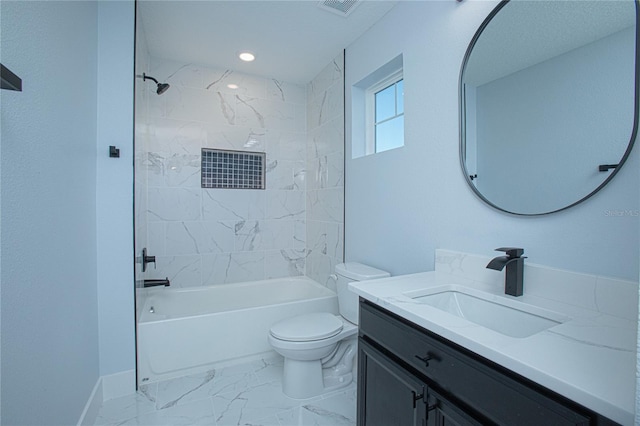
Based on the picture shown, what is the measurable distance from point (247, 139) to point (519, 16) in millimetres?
2378

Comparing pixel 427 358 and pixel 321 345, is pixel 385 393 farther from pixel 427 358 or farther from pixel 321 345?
pixel 321 345

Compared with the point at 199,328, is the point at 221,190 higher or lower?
higher

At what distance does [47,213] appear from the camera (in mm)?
1117

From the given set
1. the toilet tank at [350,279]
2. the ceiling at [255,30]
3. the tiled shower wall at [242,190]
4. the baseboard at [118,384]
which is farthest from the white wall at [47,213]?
the toilet tank at [350,279]

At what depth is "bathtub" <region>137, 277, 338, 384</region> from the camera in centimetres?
201

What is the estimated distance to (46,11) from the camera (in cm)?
110

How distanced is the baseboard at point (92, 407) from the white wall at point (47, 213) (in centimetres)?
6

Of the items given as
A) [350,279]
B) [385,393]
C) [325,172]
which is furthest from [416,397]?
[325,172]

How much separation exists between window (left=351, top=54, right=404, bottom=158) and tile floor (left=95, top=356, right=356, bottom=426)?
175cm

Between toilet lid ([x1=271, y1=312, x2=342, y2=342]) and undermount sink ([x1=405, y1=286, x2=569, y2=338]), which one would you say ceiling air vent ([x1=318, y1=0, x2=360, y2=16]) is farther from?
toilet lid ([x1=271, y1=312, x2=342, y2=342])

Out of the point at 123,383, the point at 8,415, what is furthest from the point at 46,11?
the point at 123,383

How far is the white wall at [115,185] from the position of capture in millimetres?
1783

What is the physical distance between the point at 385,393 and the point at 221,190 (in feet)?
7.75

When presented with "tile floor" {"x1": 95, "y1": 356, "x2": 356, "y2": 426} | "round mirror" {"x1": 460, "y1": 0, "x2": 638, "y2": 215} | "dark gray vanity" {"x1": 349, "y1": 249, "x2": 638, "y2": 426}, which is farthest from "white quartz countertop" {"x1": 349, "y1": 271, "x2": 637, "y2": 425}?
"tile floor" {"x1": 95, "y1": 356, "x2": 356, "y2": 426}
